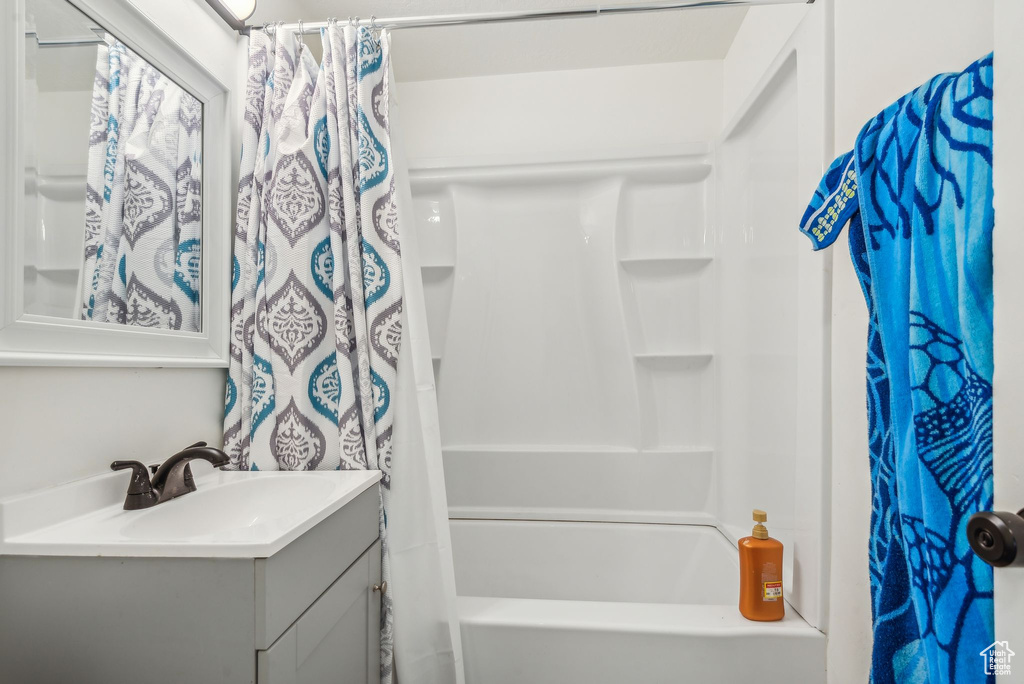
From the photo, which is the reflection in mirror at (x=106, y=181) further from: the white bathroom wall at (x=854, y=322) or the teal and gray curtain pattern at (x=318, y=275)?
the white bathroom wall at (x=854, y=322)

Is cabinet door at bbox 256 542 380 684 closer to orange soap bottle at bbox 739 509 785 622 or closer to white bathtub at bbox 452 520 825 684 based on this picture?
white bathtub at bbox 452 520 825 684

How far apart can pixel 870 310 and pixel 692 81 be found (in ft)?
5.18

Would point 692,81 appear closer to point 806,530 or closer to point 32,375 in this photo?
point 806,530

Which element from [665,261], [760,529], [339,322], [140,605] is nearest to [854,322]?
[760,529]

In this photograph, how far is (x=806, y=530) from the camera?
3.89 feet

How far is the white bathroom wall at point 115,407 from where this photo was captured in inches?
31.1

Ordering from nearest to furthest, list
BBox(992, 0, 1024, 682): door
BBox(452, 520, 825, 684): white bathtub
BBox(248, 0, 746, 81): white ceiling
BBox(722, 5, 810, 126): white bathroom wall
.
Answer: BBox(992, 0, 1024, 682): door
BBox(452, 520, 825, 684): white bathtub
BBox(722, 5, 810, 126): white bathroom wall
BBox(248, 0, 746, 81): white ceiling

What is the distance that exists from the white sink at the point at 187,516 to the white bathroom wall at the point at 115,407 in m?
0.05

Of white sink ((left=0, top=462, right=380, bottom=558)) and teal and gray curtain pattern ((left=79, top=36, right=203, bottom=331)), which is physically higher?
teal and gray curtain pattern ((left=79, top=36, right=203, bottom=331))

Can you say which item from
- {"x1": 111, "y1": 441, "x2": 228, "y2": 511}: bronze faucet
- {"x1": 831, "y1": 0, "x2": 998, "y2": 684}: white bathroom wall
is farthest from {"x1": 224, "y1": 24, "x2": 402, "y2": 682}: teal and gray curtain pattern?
{"x1": 831, "y1": 0, "x2": 998, "y2": 684}: white bathroom wall

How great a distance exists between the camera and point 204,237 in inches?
49.1

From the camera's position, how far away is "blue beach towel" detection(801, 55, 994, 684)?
0.54 m

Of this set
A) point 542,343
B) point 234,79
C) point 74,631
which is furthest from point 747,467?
point 234,79

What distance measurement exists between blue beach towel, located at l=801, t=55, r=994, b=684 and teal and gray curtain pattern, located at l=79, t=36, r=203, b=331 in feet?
4.34
